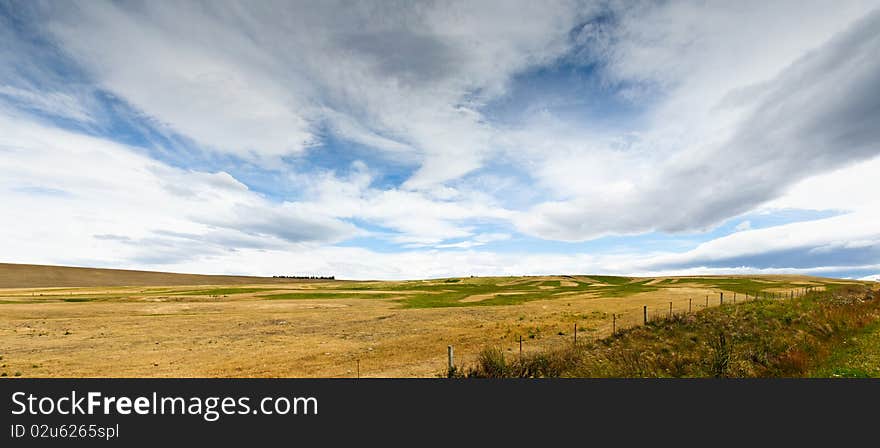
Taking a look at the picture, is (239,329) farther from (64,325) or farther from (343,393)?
(343,393)

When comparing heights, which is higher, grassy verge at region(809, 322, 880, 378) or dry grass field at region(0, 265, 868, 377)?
grassy verge at region(809, 322, 880, 378)

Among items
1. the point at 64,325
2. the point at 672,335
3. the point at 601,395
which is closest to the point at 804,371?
the point at 672,335

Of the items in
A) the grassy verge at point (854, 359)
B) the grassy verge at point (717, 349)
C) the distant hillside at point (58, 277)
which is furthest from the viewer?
the distant hillside at point (58, 277)

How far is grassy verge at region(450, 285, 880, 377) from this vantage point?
1662 centimetres

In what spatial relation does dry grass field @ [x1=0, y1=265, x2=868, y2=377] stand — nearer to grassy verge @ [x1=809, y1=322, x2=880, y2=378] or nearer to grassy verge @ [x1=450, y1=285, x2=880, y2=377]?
grassy verge @ [x1=450, y1=285, x2=880, y2=377]

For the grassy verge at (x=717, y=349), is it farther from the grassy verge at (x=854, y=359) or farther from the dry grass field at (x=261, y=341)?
the dry grass field at (x=261, y=341)

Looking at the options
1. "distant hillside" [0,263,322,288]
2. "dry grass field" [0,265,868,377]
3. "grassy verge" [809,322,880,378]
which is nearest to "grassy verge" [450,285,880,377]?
"grassy verge" [809,322,880,378]

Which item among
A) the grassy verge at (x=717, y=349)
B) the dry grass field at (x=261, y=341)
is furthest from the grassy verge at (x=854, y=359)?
the dry grass field at (x=261, y=341)

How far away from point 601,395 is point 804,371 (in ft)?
43.4

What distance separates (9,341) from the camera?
114ft

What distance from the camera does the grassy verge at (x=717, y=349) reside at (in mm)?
16625

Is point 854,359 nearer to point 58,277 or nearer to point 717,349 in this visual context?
point 717,349

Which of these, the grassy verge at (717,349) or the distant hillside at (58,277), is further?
the distant hillside at (58,277)

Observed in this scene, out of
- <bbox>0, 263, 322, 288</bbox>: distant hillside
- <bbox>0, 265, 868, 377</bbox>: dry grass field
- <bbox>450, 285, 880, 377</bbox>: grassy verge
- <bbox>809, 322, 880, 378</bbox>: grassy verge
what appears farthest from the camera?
<bbox>0, 263, 322, 288</bbox>: distant hillside
